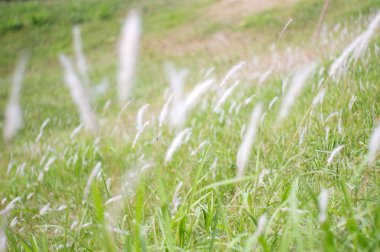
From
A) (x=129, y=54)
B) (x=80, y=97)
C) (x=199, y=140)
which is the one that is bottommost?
(x=199, y=140)

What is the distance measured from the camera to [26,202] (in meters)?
2.48

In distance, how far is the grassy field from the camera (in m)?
1.20

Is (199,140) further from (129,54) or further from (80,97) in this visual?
(129,54)

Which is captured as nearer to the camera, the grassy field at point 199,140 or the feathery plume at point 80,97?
the grassy field at point 199,140

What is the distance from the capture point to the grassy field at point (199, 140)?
3.93ft

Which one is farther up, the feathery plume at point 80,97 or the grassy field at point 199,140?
the feathery plume at point 80,97

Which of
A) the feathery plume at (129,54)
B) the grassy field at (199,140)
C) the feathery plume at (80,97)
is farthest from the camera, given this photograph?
the feathery plume at (80,97)

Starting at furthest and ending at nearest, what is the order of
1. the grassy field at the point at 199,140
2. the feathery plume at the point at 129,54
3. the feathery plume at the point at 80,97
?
the feathery plume at the point at 80,97
the grassy field at the point at 199,140
the feathery plume at the point at 129,54

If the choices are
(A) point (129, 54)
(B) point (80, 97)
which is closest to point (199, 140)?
(B) point (80, 97)

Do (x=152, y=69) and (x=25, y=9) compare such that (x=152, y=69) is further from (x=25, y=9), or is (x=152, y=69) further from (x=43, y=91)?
(x=25, y=9)

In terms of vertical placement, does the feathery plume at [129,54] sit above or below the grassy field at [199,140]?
above

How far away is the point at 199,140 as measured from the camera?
163cm

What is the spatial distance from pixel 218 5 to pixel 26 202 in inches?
471

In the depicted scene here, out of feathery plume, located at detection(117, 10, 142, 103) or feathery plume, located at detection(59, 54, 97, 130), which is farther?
feathery plume, located at detection(59, 54, 97, 130)
